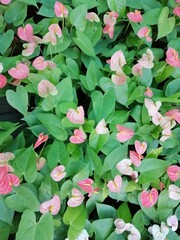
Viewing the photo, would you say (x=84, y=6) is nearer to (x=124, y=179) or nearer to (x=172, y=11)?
(x=172, y=11)

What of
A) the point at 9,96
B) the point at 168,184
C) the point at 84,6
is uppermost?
the point at 84,6

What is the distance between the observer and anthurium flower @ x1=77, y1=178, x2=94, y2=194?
0.88 metres

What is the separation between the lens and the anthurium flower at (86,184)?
88 centimetres

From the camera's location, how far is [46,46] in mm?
1076

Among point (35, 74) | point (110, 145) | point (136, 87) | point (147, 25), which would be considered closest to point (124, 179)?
point (110, 145)

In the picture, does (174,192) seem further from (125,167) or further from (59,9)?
(59,9)

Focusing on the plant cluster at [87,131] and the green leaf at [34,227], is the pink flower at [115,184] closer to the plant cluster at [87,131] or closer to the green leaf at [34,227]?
the plant cluster at [87,131]

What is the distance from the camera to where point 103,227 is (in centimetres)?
93

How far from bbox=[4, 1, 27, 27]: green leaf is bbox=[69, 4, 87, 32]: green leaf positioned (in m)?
0.14

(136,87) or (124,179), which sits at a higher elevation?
(136,87)

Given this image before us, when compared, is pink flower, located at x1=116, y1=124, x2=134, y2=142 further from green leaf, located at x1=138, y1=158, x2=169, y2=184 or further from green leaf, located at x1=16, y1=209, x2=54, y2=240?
green leaf, located at x1=16, y1=209, x2=54, y2=240

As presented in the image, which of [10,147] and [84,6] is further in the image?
[84,6]

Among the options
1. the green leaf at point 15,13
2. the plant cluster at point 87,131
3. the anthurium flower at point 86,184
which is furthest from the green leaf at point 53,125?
the green leaf at point 15,13

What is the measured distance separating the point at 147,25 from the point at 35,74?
38cm
